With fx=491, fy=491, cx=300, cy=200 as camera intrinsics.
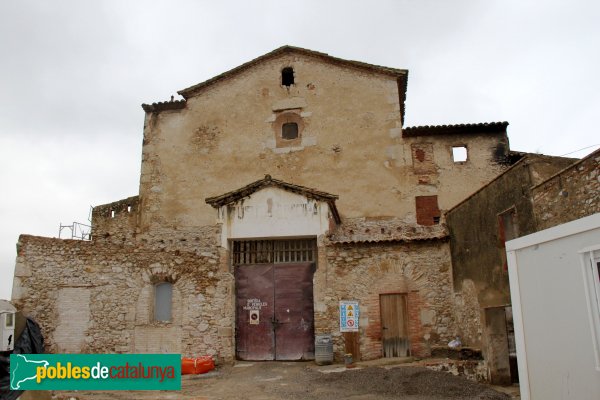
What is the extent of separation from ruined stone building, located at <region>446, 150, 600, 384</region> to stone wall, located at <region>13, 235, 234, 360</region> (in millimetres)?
6812

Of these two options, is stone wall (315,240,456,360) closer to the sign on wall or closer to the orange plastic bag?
the sign on wall

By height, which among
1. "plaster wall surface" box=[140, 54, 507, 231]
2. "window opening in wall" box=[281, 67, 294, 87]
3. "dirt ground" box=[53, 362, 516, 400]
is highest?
"window opening in wall" box=[281, 67, 294, 87]

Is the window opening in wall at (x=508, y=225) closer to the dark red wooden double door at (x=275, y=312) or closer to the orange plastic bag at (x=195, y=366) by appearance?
the dark red wooden double door at (x=275, y=312)

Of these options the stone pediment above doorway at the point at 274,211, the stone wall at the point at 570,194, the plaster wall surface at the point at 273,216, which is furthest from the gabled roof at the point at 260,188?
the stone wall at the point at 570,194

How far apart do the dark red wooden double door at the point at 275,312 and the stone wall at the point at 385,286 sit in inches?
24.1

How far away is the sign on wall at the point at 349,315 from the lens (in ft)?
46.0

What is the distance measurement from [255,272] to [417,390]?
646 centimetres

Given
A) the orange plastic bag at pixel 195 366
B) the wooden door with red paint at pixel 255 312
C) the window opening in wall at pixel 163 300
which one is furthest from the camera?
the window opening in wall at pixel 163 300

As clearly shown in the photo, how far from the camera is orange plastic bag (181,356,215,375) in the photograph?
13.2 m

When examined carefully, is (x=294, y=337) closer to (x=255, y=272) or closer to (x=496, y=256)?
(x=255, y=272)

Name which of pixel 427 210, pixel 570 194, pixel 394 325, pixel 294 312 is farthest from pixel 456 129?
pixel 570 194

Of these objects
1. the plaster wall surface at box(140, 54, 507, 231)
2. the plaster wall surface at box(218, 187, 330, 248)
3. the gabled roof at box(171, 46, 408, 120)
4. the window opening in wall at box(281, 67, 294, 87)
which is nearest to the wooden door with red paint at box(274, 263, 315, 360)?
the plaster wall surface at box(218, 187, 330, 248)

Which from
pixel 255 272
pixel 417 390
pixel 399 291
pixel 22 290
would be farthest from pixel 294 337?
pixel 22 290

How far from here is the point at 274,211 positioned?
49.5 feet
